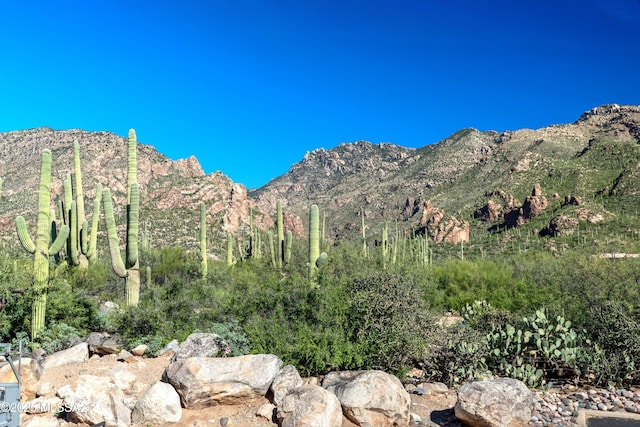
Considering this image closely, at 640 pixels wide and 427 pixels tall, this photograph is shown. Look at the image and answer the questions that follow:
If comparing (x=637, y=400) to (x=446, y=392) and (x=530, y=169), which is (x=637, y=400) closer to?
(x=446, y=392)

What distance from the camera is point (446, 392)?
315 inches

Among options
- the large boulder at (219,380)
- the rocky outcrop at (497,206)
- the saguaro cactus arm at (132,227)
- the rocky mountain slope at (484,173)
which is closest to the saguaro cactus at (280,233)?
the saguaro cactus arm at (132,227)

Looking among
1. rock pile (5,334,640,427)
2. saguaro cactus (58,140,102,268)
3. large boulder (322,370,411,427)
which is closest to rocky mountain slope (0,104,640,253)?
saguaro cactus (58,140,102,268)

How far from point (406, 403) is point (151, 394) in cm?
383

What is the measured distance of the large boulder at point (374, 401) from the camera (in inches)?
255

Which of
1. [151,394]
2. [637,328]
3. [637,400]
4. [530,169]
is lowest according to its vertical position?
[637,400]

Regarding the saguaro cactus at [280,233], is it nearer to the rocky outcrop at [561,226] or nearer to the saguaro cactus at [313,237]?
the saguaro cactus at [313,237]

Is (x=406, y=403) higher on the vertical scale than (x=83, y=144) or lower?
lower

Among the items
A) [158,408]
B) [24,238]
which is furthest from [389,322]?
[24,238]

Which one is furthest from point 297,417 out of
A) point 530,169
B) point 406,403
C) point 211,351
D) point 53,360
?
point 530,169

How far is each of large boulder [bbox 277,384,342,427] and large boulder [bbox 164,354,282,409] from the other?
2.43ft

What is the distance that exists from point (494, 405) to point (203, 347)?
5278mm

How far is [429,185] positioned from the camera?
298 feet

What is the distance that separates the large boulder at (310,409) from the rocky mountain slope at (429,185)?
30322mm
